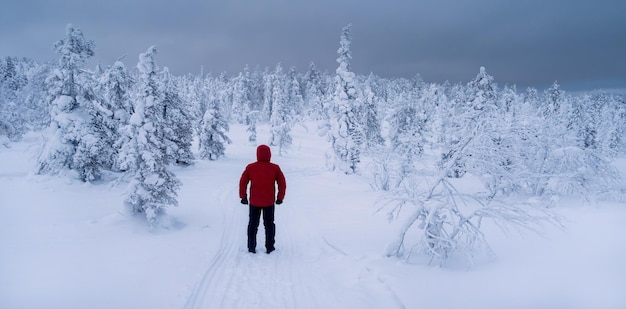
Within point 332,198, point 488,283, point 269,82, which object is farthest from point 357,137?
point 269,82

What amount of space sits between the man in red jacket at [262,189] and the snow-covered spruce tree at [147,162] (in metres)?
3.29

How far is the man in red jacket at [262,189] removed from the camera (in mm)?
7227

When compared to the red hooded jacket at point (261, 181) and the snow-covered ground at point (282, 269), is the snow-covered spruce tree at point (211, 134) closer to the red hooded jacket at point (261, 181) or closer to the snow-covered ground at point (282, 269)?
the snow-covered ground at point (282, 269)

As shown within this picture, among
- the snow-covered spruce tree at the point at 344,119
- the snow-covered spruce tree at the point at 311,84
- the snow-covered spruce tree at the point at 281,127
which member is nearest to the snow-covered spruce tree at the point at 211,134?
the snow-covered spruce tree at the point at 281,127

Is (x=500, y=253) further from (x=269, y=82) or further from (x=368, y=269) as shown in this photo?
(x=269, y=82)

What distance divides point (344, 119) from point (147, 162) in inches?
831

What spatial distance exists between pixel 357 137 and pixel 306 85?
9045 cm

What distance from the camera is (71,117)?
18.5 meters

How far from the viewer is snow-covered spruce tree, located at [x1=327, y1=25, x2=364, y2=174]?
28.4 metres

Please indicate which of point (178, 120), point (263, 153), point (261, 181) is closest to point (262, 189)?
point (261, 181)

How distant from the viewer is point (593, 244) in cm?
648

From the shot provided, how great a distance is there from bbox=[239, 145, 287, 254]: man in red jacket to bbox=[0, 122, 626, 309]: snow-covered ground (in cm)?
50

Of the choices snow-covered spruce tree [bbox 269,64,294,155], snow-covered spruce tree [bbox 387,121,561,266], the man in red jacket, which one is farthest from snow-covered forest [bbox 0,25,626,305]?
snow-covered spruce tree [bbox 269,64,294,155]

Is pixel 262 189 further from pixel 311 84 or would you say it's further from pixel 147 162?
pixel 311 84
